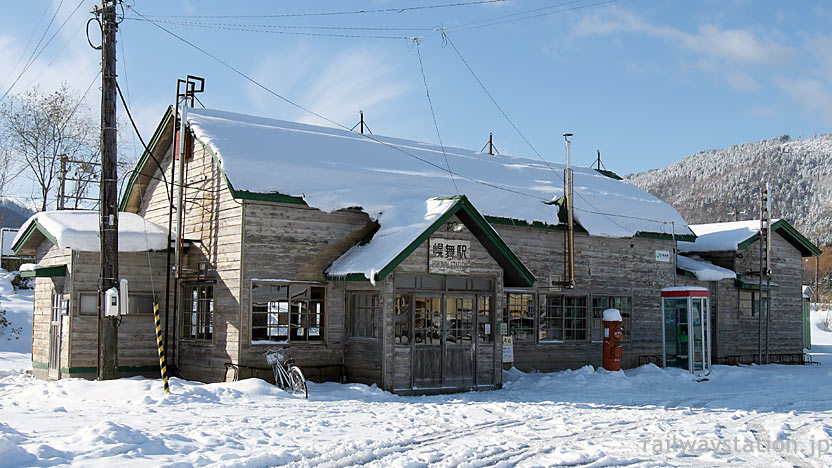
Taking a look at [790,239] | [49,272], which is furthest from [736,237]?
[49,272]

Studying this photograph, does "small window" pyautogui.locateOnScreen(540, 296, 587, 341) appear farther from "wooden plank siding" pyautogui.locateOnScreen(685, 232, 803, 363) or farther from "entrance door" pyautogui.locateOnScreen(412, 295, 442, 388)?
"entrance door" pyautogui.locateOnScreen(412, 295, 442, 388)

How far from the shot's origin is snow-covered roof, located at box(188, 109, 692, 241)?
17.9 meters

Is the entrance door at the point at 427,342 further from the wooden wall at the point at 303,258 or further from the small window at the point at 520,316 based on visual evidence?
the small window at the point at 520,316

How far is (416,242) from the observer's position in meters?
16.3

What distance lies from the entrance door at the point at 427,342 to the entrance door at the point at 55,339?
8147 millimetres

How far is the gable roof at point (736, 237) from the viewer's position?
26.6 metres

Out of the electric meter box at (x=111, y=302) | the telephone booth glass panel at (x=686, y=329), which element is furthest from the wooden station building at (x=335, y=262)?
the telephone booth glass panel at (x=686, y=329)

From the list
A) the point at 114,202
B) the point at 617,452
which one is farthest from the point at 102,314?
the point at 617,452

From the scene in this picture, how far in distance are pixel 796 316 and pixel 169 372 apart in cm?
2177

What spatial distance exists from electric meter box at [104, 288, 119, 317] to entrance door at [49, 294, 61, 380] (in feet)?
10.8

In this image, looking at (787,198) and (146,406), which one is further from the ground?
(787,198)

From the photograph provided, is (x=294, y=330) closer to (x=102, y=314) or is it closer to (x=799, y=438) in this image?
(x=102, y=314)

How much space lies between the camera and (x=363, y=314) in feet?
58.2

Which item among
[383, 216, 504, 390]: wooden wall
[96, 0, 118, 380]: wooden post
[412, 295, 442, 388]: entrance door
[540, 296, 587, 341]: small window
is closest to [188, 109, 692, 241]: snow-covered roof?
[383, 216, 504, 390]: wooden wall
